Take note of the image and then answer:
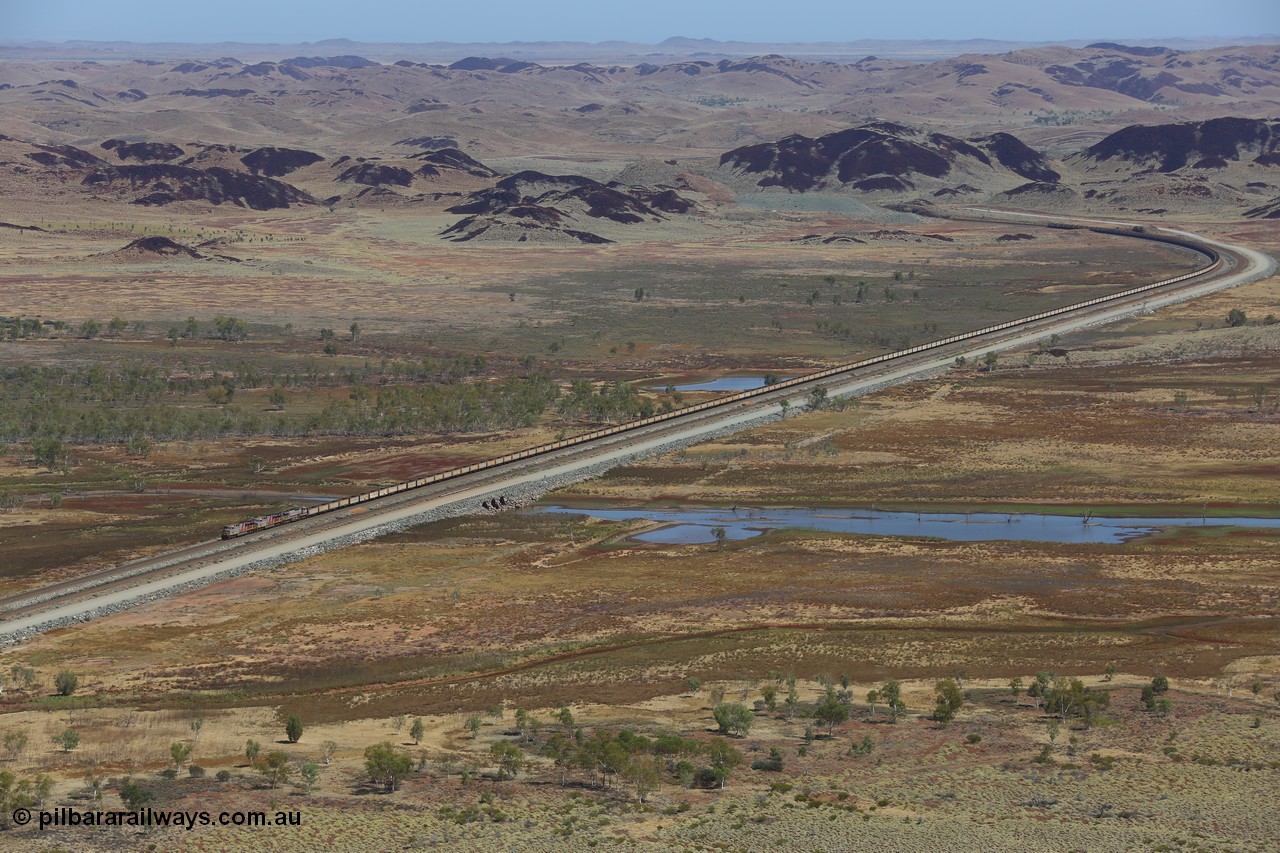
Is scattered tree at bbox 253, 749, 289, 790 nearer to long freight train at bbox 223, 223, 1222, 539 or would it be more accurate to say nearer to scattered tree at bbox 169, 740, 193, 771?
scattered tree at bbox 169, 740, 193, 771

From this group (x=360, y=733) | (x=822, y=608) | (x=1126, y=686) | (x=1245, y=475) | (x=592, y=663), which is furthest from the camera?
(x=1245, y=475)

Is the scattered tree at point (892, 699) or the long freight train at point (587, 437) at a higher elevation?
the scattered tree at point (892, 699)

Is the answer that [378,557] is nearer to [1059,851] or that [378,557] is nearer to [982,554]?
[982,554]

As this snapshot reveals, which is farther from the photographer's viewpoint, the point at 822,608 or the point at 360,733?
the point at 822,608

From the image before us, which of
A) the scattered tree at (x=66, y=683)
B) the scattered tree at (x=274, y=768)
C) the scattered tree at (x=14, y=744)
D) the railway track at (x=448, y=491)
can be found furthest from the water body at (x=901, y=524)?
the scattered tree at (x=14, y=744)

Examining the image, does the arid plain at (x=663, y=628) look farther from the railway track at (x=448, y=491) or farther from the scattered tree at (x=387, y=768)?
the railway track at (x=448, y=491)

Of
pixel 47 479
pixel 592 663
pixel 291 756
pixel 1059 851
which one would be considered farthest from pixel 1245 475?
pixel 47 479
